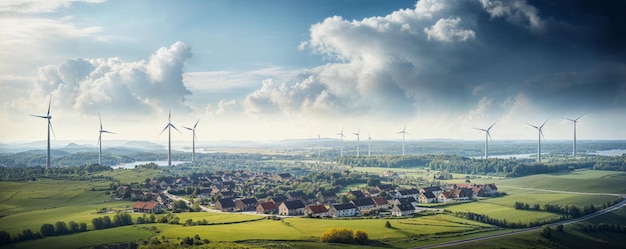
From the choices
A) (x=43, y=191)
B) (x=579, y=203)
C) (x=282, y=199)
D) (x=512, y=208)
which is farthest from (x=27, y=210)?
(x=579, y=203)

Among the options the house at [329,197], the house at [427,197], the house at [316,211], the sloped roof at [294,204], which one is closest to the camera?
the house at [316,211]

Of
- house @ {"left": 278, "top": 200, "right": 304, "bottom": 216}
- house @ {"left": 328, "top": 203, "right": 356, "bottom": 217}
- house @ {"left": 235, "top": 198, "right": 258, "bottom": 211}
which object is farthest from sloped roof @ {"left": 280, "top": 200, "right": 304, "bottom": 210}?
house @ {"left": 235, "top": 198, "right": 258, "bottom": 211}

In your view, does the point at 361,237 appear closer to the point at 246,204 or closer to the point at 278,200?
the point at 278,200

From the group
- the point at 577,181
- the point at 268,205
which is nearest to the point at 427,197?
the point at 268,205

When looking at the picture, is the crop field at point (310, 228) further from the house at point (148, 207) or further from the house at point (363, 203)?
the house at point (148, 207)

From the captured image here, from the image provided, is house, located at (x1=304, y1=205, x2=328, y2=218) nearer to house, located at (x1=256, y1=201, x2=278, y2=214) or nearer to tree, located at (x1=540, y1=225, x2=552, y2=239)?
house, located at (x1=256, y1=201, x2=278, y2=214)

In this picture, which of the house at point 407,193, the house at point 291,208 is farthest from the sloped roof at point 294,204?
the house at point 407,193

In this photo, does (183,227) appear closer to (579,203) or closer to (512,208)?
(512,208)
